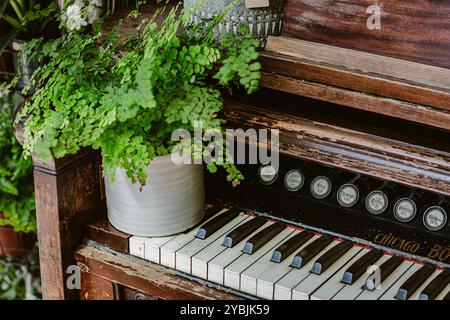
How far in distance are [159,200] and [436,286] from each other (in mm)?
920

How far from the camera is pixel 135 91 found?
2.00 m

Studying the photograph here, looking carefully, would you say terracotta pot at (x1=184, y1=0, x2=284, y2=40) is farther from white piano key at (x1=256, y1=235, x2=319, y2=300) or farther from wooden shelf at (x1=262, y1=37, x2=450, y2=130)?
white piano key at (x1=256, y1=235, x2=319, y2=300)

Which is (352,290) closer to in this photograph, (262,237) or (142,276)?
(262,237)

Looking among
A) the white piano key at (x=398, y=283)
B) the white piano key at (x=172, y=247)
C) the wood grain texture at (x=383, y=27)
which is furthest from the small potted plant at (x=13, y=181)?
the white piano key at (x=398, y=283)

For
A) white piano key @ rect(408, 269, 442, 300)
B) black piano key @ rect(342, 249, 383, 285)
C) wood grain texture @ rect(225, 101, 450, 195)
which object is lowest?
white piano key @ rect(408, 269, 442, 300)

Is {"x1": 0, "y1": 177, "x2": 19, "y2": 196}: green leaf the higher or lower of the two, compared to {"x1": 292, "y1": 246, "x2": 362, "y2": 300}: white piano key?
lower

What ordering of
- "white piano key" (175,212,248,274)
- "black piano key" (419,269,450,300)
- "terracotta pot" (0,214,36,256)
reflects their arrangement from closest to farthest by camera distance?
"black piano key" (419,269,450,300) → "white piano key" (175,212,248,274) → "terracotta pot" (0,214,36,256)

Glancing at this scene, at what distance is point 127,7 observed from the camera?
2.84m

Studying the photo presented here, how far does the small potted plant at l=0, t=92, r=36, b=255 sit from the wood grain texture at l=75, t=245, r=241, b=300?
656 millimetres

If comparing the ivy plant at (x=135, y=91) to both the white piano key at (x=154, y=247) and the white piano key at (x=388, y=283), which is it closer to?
the white piano key at (x=154, y=247)

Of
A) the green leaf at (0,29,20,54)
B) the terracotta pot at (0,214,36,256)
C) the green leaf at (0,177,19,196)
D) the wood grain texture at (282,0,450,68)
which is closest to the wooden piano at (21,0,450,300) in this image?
the wood grain texture at (282,0,450,68)

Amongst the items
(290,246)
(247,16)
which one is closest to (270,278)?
(290,246)

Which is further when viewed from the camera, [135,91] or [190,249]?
[190,249]

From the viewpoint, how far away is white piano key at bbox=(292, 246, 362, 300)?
2180 mm
